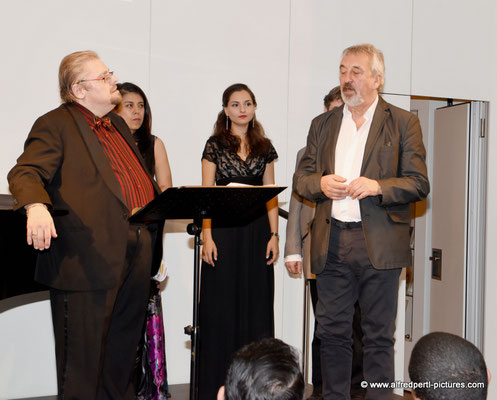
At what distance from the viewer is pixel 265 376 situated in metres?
1.25

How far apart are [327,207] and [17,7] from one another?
89.9 inches

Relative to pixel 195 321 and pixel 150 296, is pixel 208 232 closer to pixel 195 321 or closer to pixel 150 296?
pixel 150 296

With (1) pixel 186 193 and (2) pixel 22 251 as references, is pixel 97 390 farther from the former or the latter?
(1) pixel 186 193

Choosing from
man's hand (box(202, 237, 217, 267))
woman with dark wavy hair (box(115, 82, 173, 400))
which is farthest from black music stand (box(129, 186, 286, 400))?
man's hand (box(202, 237, 217, 267))

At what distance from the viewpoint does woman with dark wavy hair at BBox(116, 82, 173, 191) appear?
3611 millimetres

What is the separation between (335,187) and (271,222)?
1064 mm

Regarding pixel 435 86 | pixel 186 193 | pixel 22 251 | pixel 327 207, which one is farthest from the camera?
pixel 435 86

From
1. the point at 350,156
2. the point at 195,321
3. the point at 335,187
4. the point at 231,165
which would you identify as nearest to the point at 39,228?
the point at 195,321

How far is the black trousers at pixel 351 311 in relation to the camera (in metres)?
2.74

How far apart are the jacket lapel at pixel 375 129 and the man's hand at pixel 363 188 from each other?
0.15 m

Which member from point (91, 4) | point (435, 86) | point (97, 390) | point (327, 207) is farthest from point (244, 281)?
point (435, 86)

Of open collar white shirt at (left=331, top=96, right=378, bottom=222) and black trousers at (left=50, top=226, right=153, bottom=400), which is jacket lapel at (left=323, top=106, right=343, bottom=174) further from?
black trousers at (left=50, top=226, right=153, bottom=400)

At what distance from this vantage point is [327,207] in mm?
2863

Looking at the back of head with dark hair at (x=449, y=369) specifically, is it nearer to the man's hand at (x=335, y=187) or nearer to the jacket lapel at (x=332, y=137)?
the man's hand at (x=335, y=187)
